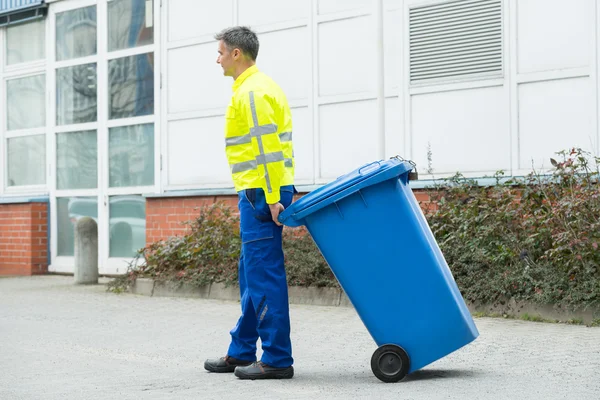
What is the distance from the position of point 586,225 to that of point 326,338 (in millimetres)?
2319

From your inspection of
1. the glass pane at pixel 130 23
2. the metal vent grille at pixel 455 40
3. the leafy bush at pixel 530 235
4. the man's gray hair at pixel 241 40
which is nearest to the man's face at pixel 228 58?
the man's gray hair at pixel 241 40

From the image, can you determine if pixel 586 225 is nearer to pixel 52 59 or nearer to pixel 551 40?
pixel 551 40

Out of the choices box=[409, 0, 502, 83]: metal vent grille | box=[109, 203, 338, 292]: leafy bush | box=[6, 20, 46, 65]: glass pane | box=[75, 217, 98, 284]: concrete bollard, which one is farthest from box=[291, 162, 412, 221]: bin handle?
box=[6, 20, 46, 65]: glass pane

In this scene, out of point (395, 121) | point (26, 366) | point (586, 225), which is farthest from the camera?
point (395, 121)

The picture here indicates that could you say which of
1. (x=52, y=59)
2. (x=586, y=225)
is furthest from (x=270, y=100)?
(x=52, y=59)

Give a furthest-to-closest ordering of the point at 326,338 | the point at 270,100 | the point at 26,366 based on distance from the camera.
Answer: the point at 326,338
the point at 26,366
the point at 270,100

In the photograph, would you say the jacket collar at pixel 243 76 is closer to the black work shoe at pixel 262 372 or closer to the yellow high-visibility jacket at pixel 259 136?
the yellow high-visibility jacket at pixel 259 136

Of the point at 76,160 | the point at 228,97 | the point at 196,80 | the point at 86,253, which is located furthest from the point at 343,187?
the point at 76,160

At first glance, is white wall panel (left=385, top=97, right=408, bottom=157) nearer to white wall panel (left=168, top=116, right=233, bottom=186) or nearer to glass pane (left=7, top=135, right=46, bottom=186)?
white wall panel (left=168, top=116, right=233, bottom=186)

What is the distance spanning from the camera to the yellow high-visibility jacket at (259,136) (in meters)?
5.57

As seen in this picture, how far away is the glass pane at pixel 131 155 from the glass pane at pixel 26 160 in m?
1.62

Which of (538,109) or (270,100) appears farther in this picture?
(538,109)

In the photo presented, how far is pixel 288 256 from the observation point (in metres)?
10.2

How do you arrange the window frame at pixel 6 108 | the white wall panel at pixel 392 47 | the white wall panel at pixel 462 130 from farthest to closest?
1. the window frame at pixel 6 108
2. the white wall panel at pixel 392 47
3. the white wall panel at pixel 462 130
